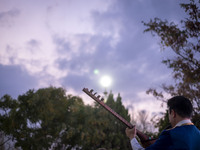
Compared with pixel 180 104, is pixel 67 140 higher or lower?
higher

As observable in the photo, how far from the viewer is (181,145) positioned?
2168 mm

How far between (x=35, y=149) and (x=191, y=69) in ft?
44.9

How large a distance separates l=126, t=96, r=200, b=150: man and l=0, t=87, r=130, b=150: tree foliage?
16.1 meters

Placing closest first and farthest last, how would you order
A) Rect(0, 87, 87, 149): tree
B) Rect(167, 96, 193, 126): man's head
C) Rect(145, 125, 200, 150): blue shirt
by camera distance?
Rect(145, 125, 200, 150): blue shirt
Rect(167, 96, 193, 126): man's head
Rect(0, 87, 87, 149): tree

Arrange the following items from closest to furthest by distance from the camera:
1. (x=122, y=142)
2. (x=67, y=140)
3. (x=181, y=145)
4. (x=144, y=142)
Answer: (x=181, y=145) < (x=144, y=142) < (x=67, y=140) < (x=122, y=142)

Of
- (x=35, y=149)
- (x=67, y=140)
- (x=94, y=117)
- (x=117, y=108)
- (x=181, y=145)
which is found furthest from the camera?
(x=117, y=108)

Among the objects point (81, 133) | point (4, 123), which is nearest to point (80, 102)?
point (81, 133)

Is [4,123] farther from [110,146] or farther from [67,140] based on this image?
[110,146]

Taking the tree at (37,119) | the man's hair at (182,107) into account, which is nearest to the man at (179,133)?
the man's hair at (182,107)

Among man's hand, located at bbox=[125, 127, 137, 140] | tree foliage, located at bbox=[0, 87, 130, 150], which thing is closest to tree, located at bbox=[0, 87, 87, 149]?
tree foliage, located at bbox=[0, 87, 130, 150]

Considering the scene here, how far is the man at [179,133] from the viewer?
2188 millimetres

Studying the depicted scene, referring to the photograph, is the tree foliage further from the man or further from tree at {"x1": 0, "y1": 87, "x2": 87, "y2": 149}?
the man

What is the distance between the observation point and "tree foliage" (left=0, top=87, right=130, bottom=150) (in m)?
16.7

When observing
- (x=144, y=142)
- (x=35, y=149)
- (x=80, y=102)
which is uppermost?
(x=80, y=102)
